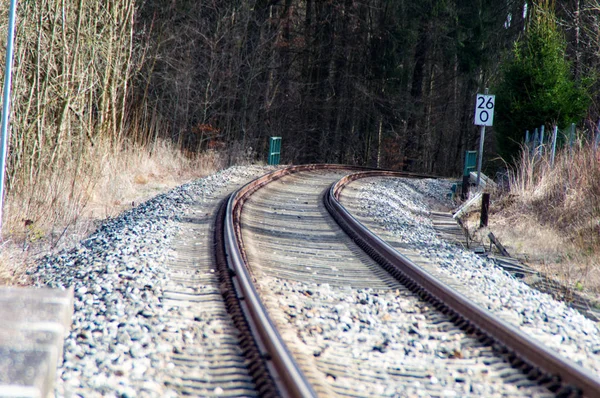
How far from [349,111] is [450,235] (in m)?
27.0

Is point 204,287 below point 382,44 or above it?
below

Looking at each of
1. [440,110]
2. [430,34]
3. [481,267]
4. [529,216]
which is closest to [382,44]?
[430,34]

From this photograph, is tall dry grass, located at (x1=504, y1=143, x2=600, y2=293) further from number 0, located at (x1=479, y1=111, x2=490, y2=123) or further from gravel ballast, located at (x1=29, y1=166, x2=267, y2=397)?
gravel ballast, located at (x1=29, y1=166, x2=267, y2=397)

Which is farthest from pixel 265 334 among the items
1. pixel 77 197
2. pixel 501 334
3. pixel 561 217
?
pixel 77 197

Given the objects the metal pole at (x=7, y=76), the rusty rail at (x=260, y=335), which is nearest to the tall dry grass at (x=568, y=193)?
the rusty rail at (x=260, y=335)

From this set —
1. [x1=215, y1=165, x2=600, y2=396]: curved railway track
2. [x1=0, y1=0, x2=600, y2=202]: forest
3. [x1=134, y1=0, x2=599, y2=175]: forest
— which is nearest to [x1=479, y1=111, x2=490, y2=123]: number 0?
[x1=0, y1=0, x2=600, y2=202]: forest

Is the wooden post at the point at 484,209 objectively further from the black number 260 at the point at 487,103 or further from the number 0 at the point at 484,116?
the black number 260 at the point at 487,103

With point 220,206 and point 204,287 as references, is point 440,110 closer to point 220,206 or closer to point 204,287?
point 220,206

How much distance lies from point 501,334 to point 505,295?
180 cm

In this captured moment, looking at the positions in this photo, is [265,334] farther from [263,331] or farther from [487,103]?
[487,103]

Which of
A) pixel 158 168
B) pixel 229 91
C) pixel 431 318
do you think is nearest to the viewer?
pixel 431 318

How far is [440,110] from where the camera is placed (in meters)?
39.0

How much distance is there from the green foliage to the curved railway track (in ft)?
41.3

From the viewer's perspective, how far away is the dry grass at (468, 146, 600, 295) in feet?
27.7
